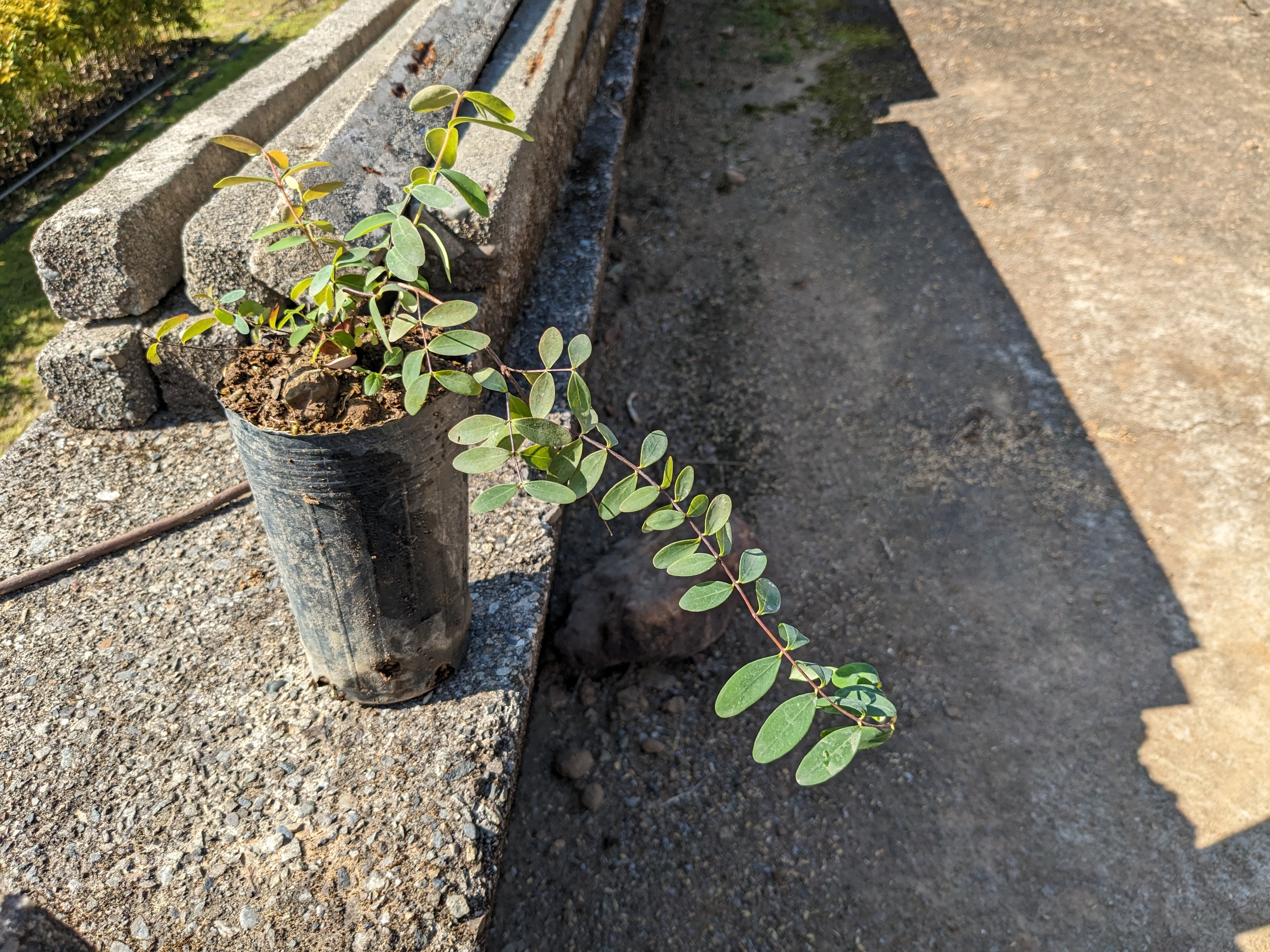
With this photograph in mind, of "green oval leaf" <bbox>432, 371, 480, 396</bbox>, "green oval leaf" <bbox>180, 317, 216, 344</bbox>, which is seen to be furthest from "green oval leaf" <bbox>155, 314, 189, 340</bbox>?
"green oval leaf" <bbox>432, 371, 480, 396</bbox>

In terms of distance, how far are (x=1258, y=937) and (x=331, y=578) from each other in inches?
97.4

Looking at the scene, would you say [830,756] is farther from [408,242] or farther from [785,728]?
[408,242]

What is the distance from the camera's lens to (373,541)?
1.51 metres

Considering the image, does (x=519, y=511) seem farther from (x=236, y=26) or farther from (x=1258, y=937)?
(x=236, y=26)

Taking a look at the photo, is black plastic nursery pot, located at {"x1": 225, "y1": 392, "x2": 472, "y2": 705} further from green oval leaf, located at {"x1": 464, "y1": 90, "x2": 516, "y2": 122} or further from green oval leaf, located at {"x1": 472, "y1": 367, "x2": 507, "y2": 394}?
green oval leaf, located at {"x1": 464, "y1": 90, "x2": 516, "y2": 122}

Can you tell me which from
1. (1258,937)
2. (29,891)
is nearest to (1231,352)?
(1258,937)

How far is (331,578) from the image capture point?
1552mm

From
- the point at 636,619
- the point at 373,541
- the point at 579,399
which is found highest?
the point at 579,399

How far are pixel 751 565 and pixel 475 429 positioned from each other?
1.50ft

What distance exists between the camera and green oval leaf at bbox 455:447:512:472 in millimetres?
1212

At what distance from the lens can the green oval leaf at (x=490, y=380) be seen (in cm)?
131

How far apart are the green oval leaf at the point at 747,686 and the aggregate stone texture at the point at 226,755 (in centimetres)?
83

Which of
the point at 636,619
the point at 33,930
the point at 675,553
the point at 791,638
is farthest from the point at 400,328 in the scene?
the point at 636,619

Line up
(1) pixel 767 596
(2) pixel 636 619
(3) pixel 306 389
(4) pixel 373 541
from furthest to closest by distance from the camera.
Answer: (2) pixel 636 619
(4) pixel 373 541
(3) pixel 306 389
(1) pixel 767 596
